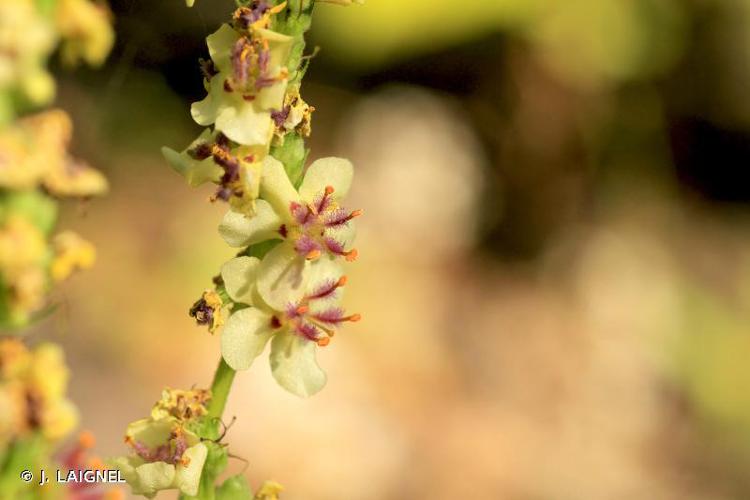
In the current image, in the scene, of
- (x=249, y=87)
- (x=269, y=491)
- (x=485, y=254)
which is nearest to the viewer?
(x=249, y=87)

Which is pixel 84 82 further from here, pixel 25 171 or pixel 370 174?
pixel 25 171

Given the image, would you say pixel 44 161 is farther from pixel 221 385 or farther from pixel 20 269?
pixel 221 385

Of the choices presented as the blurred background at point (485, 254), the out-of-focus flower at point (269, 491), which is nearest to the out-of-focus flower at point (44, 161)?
the out-of-focus flower at point (269, 491)

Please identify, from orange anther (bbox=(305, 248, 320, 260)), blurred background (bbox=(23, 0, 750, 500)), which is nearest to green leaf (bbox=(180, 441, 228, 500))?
orange anther (bbox=(305, 248, 320, 260))

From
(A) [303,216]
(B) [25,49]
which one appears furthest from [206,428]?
(B) [25,49]

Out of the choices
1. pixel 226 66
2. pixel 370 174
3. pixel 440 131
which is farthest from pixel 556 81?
pixel 226 66

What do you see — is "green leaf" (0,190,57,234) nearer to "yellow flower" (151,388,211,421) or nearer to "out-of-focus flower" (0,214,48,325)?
"out-of-focus flower" (0,214,48,325)
